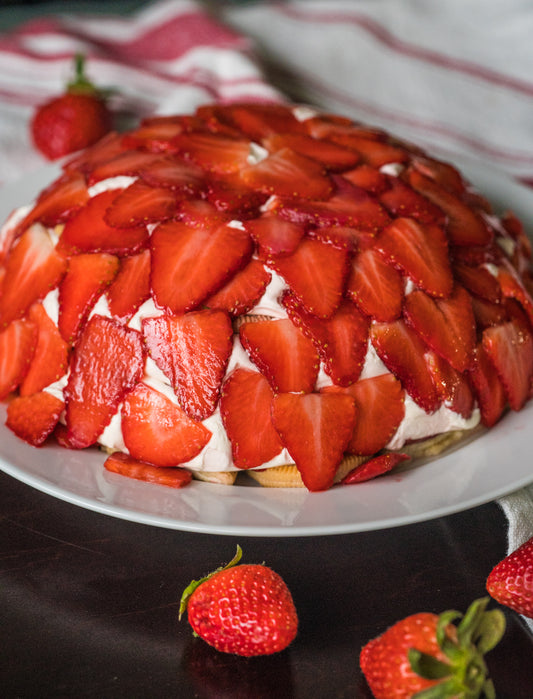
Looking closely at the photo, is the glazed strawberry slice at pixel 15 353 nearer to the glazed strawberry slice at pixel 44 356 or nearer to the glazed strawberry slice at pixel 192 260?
the glazed strawberry slice at pixel 44 356

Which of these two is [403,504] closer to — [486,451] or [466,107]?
[486,451]

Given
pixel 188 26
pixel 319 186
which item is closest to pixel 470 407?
pixel 319 186

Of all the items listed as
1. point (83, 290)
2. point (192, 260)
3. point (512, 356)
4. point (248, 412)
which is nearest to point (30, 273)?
point (83, 290)

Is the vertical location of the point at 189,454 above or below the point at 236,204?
below

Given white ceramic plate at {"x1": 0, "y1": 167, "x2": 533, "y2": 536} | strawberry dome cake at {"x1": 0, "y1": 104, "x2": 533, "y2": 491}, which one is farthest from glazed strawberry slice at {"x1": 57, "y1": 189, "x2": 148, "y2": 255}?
white ceramic plate at {"x1": 0, "y1": 167, "x2": 533, "y2": 536}

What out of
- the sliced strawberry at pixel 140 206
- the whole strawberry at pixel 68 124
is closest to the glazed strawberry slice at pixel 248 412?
the sliced strawberry at pixel 140 206

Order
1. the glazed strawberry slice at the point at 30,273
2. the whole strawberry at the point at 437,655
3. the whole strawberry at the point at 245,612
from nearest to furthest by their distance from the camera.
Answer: the whole strawberry at the point at 437,655, the whole strawberry at the point at 245,612, the glazed strawberry slice at the point at 30,273
